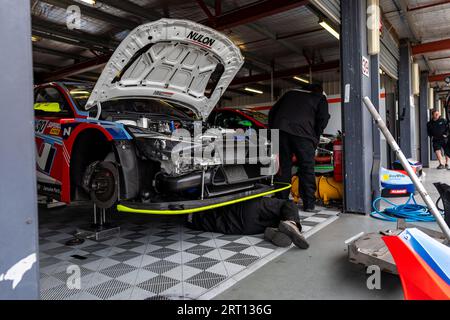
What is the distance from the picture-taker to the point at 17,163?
110 centimetres

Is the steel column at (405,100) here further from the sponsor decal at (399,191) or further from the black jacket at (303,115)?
the black jacket at (303,115)

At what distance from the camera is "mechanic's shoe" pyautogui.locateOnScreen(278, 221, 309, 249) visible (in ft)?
8.42

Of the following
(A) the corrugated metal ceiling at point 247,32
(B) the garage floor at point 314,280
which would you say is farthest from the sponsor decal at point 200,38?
(A) the corrugated metal ceiling at point 247,32

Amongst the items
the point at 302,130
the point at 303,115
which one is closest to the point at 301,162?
the point at 302,130

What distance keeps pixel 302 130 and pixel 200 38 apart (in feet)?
5.98

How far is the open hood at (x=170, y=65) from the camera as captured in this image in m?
2.49

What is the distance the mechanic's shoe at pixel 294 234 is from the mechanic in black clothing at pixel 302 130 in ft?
4.31

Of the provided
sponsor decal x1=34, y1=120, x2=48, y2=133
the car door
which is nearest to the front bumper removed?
the car door

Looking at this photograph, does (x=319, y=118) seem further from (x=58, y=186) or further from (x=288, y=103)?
(x=58, y=186)

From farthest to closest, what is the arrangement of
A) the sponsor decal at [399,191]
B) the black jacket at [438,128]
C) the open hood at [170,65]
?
the black jacket at [438,128], the sponsor decal at [399,191], the open hood at [170,65]

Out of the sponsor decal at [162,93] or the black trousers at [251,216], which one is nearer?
the black trousers at [251,216]

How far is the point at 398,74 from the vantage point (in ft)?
29.5
